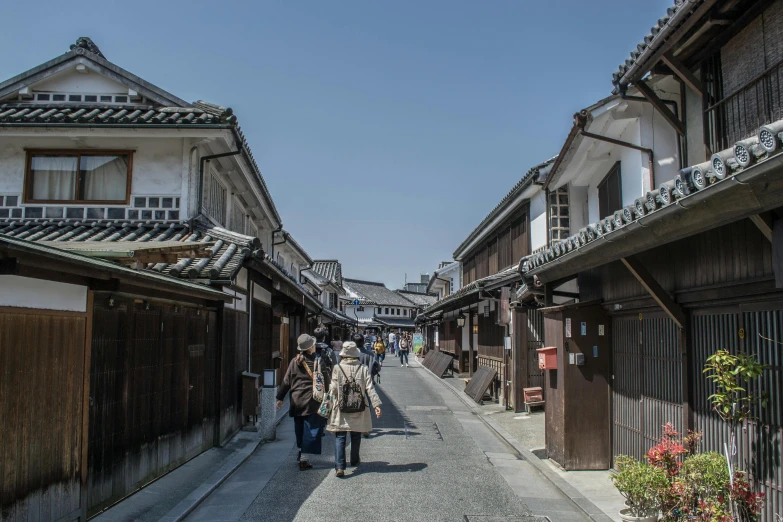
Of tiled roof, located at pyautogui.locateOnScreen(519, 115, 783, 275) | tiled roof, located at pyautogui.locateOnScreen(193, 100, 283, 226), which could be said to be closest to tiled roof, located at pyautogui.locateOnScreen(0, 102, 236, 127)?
tiled roof, located at pyautogui.locateOnScreen(193, 100, 283, 226)

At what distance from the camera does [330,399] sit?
32.4 feet

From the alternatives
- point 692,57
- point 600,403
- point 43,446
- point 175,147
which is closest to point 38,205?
point 175,147

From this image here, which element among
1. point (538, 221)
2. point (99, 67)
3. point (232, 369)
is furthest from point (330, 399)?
point (538, 221)

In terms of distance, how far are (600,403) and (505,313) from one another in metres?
7.30

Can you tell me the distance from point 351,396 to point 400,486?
154cm

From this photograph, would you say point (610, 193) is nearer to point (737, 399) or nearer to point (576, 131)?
point (576, 131)

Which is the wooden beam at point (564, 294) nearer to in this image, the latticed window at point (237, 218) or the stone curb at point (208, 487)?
the stone curb at point (208, 487)

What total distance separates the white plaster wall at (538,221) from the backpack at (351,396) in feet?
27.1

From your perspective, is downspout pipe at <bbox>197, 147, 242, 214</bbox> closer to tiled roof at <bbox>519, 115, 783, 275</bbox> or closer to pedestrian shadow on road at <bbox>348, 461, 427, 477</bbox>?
pedestrian shadow on road at <bbox>348, 461, 427, 477</bbox>

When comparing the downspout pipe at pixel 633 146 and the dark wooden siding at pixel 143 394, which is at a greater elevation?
the downspout pipe at pixel 633 146

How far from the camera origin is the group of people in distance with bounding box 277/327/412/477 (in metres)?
9.67

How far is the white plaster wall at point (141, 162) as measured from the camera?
13.5 meters

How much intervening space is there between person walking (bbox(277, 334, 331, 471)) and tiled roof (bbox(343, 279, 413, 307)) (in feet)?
217

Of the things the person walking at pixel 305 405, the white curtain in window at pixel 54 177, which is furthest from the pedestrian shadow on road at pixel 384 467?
the white curtain in window at pixel 54 177
